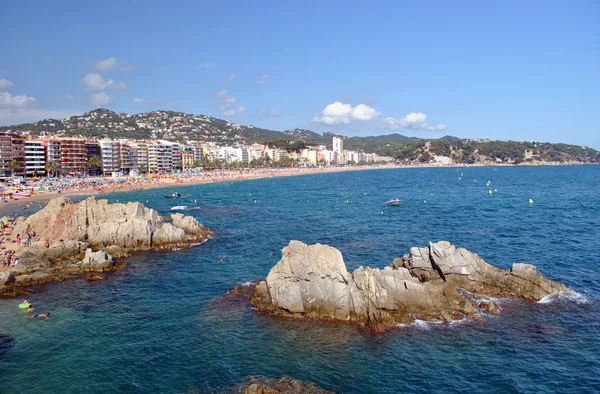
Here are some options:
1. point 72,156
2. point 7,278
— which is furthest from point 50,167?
point 7,278

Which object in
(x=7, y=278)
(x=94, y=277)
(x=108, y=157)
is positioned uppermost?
(x=108, y=157)

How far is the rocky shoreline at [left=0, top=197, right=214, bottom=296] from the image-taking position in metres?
38.3

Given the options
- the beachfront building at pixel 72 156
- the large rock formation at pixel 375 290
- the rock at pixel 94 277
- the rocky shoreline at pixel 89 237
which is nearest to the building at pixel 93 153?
the beachfront building at pixel 72 156

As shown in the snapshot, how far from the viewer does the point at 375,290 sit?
27.4 metres

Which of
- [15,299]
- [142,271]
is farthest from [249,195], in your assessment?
[15,299]

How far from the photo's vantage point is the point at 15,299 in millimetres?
31359

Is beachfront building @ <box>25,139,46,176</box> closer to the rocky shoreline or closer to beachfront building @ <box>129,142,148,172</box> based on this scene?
beachfront building @ <box>129,142,148,172</box>

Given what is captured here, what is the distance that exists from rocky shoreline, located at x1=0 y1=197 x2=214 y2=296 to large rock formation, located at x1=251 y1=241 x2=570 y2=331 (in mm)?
17705

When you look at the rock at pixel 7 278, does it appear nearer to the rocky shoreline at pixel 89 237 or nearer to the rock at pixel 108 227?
the rocky shoreline at pixel 89 237

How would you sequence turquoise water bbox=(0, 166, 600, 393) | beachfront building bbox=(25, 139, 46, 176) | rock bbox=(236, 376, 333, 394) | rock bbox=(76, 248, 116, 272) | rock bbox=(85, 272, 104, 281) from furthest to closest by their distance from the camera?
beachfront building bbox=(25, 139, 46, 176) < rock bbox=(76, 248, 116, 272) < rock bbox=(85, 272, 104, 281) < turquoise water bbox=(0, 166, 600, 393) < rock bbox=(236, 376, 333, 394)

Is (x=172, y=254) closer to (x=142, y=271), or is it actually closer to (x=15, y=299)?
(x=142, y=271)

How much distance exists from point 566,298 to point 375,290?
550 inches

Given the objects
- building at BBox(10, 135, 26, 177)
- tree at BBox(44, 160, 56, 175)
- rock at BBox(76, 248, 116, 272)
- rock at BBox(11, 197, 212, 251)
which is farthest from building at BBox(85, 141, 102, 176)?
rock at BBox(76, 248, 116, 272)

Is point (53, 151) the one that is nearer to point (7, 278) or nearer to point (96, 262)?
point (96, 262)
